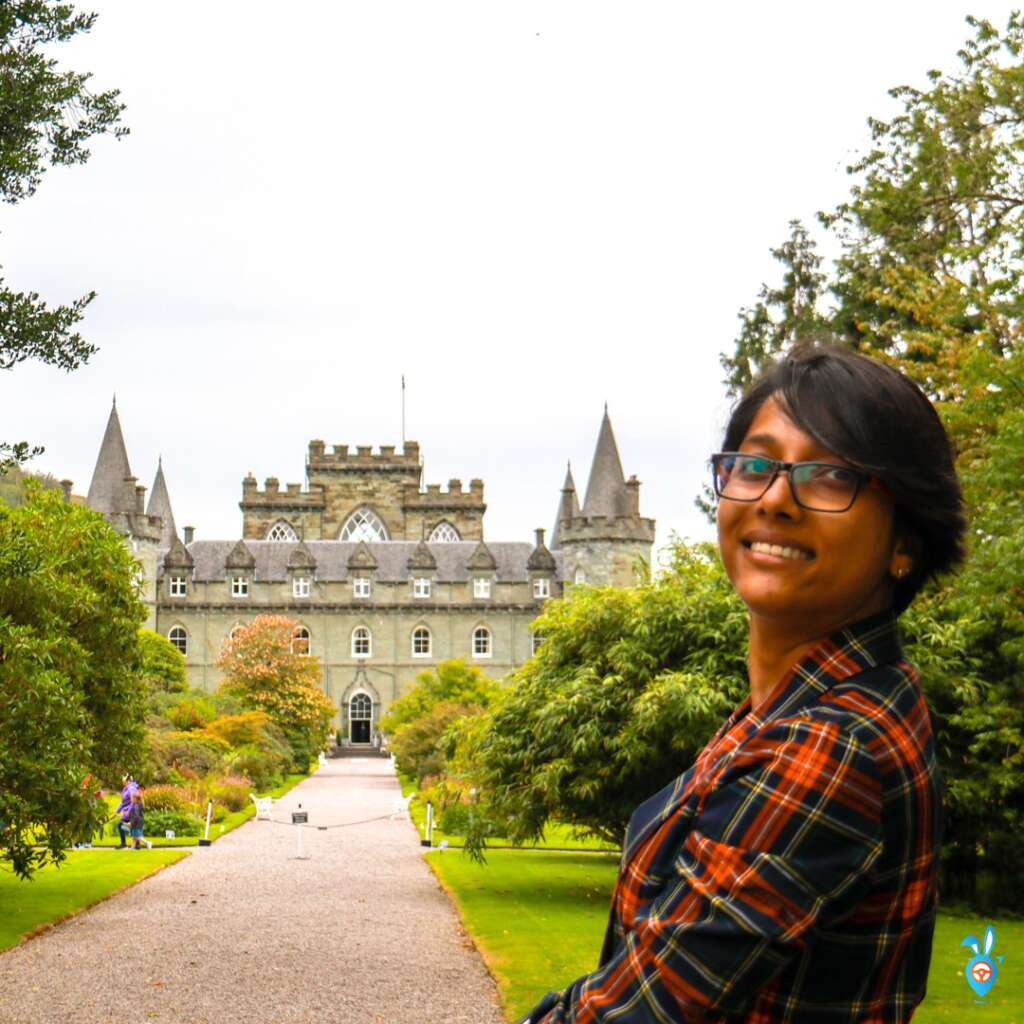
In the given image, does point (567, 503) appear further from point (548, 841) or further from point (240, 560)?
point (548, 841)

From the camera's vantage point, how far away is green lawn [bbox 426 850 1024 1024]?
1047 cm

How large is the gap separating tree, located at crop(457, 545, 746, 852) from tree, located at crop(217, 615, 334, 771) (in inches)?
1317

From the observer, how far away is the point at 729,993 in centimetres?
165

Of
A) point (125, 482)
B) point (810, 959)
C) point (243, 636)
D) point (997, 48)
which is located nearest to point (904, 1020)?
point (810, 959)

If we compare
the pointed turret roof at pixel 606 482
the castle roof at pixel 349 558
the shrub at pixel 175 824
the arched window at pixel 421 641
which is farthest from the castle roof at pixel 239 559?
the shrub at pixel 175 824

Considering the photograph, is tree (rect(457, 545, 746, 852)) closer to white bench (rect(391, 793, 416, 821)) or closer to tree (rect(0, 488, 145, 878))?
tree (rect(0, 488, 145, 878))

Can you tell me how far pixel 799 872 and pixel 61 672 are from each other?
1333cm

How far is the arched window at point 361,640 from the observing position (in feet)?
227

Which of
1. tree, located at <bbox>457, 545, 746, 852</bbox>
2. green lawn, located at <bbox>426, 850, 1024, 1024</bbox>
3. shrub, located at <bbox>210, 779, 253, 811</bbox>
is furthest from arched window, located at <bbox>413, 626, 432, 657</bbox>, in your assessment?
tree, located at <bbox>457, 545, 746, 852</bbox>

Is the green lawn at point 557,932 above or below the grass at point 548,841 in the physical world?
above

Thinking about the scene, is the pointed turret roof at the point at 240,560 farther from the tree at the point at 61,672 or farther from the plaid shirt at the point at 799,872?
the plaid shirt at the point at 799,872

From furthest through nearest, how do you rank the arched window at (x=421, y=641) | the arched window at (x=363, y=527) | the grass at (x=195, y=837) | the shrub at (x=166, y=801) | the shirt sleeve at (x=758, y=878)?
the arched window at (x=363, y=527) → the arched window at (x=421, y=641) → the shrub at (x=166, y=801) → the grass at (x=195, y=837) → the shirt sleeve at (x=758, y=878)

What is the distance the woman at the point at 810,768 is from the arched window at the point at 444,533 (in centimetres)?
7539

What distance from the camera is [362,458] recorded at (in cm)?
7881
